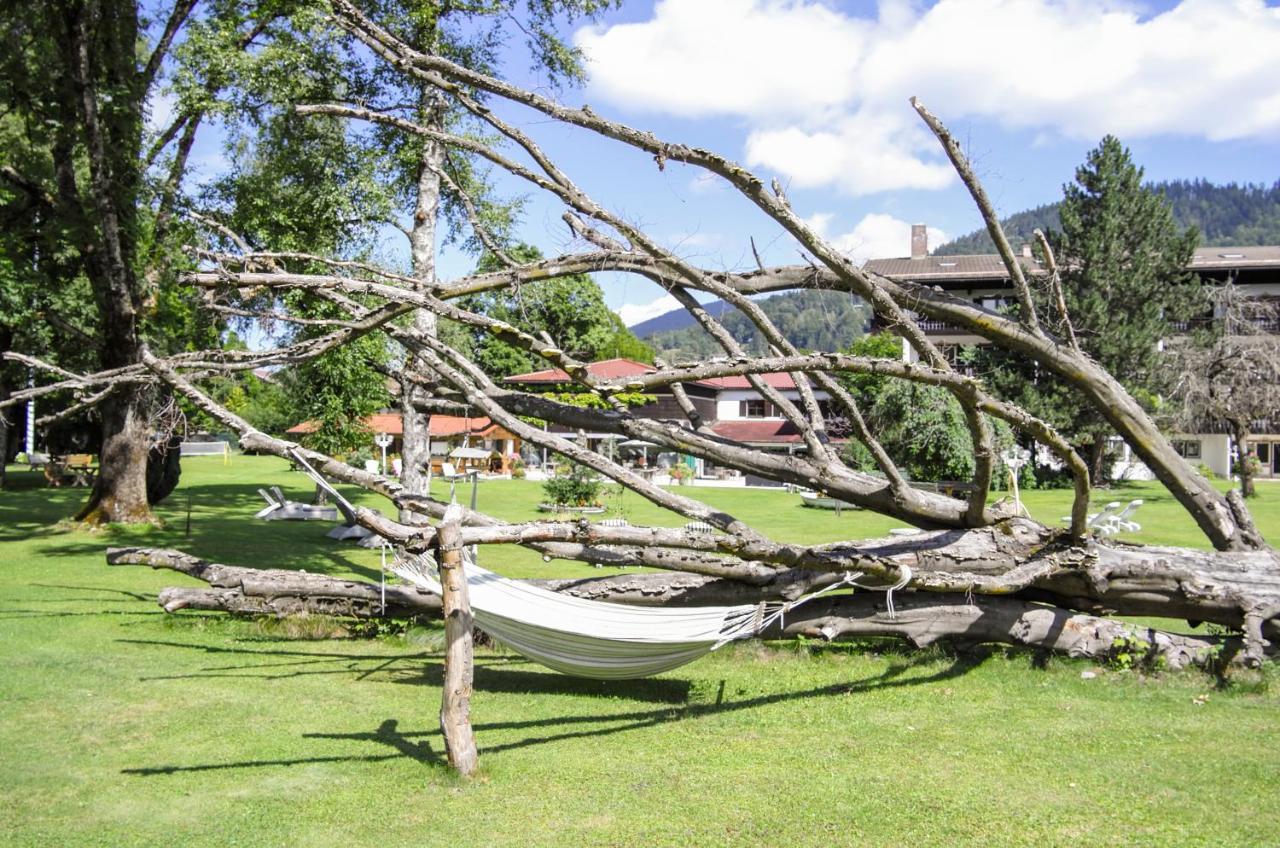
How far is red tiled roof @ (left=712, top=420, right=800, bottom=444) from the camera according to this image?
45438 millimetres

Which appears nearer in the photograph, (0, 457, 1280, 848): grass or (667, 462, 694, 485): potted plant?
(0, 457, 1280, 848): grass

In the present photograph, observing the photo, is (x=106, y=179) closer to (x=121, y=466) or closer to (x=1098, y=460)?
(x=121, y=466)

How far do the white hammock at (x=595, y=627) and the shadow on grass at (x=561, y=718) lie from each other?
39 cm

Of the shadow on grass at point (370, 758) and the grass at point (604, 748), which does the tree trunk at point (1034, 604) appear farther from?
the shadow on grass at point (370, 758)

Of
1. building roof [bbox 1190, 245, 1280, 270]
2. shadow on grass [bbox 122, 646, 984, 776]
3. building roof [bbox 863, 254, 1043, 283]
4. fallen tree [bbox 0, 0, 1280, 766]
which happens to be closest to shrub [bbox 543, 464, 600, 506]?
fallen tree [bbox 0, 0, 1280, 766]

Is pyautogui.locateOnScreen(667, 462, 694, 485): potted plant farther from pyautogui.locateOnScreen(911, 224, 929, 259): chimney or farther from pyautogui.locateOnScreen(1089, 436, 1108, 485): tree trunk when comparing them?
pyautogui.locateOnScreen(911, 224, 929, 259): chimney

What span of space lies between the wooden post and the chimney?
1964 inches

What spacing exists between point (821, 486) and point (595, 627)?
2.59 metres

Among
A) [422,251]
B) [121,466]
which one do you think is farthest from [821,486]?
[121,466]

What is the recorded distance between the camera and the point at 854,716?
6.99m

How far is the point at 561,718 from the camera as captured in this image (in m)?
6.98

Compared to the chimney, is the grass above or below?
below

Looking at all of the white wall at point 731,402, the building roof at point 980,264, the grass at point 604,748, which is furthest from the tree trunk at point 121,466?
the white wall at point 731,402

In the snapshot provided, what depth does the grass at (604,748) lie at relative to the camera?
5.00 m
